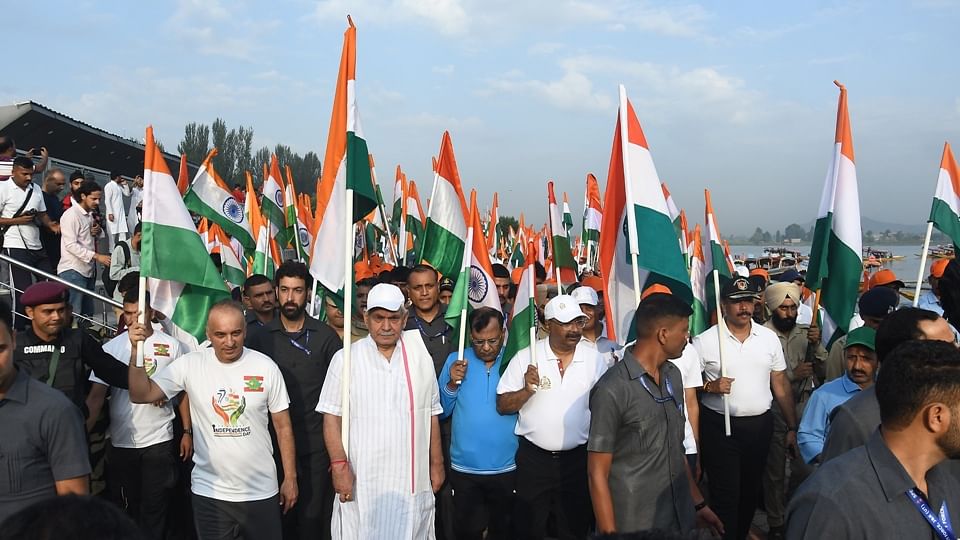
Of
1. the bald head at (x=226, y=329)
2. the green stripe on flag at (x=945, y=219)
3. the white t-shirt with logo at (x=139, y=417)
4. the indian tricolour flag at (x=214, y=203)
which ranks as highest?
the green stripe on flag at (x=945, y=219)

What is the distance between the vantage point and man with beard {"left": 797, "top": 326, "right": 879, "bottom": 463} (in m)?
3.84

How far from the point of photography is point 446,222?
22.0ft

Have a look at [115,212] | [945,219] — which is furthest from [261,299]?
[115,212]

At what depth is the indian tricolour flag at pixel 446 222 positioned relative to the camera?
670 centimetres

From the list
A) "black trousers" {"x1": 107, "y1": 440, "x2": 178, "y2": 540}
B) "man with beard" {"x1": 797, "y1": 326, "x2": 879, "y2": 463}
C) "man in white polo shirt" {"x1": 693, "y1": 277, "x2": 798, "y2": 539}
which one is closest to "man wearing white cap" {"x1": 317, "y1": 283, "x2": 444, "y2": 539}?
"black trousers" {"x1": 107, "y1": 440, "x2": 178, "y2": 540}

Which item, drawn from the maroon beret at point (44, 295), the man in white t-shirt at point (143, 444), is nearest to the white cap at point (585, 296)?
the man in white t-shirt at point (143, 444)

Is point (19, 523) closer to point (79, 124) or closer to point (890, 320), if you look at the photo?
point (890, 320)

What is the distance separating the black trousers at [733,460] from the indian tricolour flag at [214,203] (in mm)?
5339

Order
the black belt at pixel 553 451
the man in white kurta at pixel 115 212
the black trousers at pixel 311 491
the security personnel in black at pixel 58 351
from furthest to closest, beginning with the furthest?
1. the man in white kurta at pixel 115 212
2. the black trousers at pixel 311 491
3. the black belt at pixel 553 451
4. the security personnel in black at pixel 58 351

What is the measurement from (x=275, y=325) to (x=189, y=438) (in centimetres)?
98

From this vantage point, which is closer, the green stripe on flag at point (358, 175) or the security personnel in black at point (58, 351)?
the security personnel in black at point (58, 351)

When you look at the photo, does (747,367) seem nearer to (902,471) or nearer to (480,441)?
(480,441)

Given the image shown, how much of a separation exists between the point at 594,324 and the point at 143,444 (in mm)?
3334

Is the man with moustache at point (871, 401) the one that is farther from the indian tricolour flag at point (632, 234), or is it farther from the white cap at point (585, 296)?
the white cap at point (585, 296)
